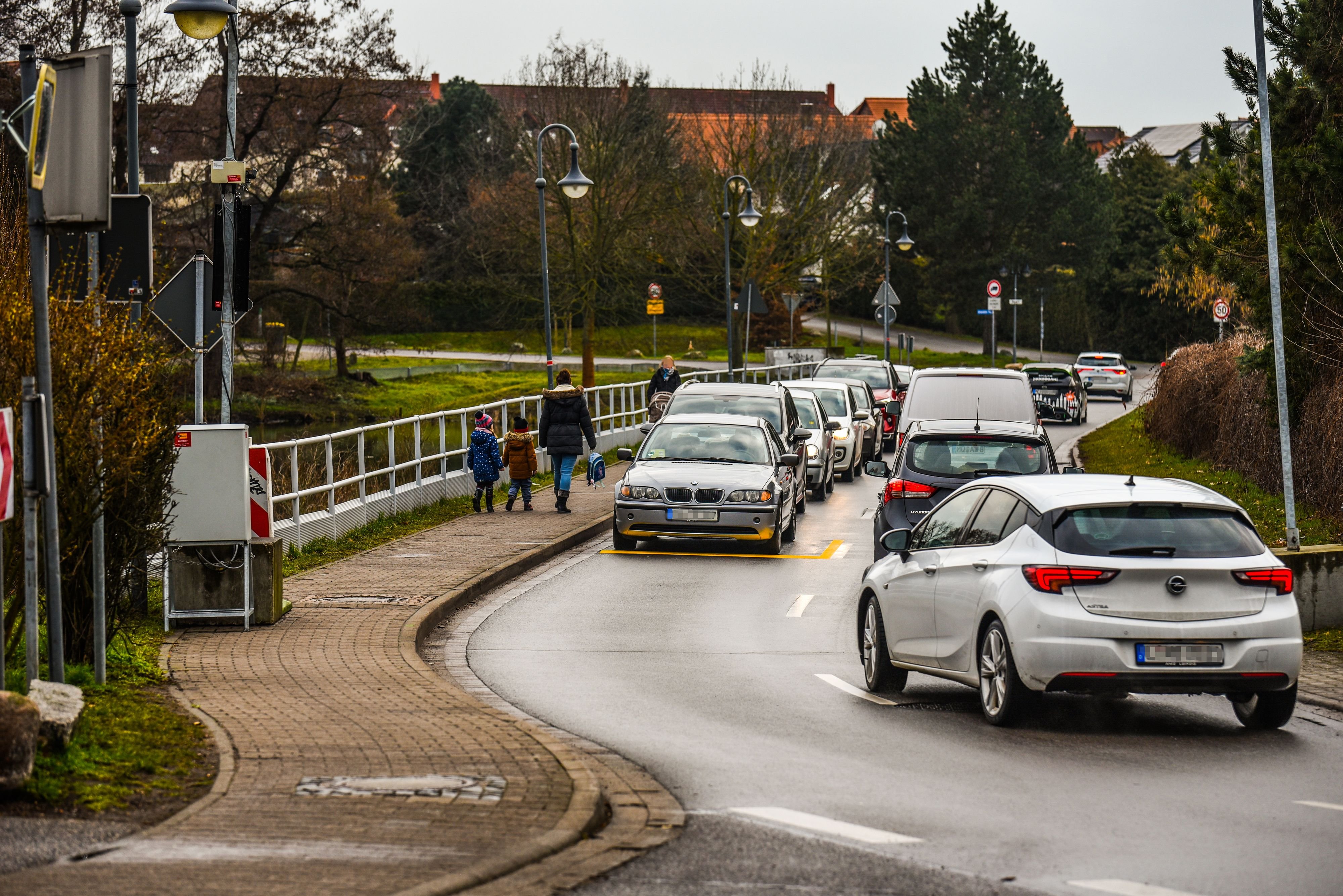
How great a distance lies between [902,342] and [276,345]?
2230cm

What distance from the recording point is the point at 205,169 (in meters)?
40.3

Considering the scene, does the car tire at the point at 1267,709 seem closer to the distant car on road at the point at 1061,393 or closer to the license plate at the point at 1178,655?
the license plate at the point at 1178,655

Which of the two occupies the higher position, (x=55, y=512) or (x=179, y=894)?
(x=55, y=512)

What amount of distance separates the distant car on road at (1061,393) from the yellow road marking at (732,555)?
25.7 metres

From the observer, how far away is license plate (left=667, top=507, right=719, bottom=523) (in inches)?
741

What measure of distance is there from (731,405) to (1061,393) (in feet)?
75.7

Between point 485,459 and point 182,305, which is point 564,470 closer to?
point 485,459

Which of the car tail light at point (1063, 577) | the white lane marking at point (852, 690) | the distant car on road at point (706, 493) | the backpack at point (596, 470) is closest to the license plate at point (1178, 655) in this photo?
the car tail light at point (1063, 577)

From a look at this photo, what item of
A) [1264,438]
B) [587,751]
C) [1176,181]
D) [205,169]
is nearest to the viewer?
[587,751]

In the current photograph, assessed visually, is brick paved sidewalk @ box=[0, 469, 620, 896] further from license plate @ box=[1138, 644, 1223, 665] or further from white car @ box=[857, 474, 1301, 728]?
license plate @ box=[1138, 644, 1223, 665]

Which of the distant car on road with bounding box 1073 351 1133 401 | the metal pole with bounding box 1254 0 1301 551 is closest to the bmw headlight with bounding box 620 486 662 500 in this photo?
the metal pole with bounding box 1254 0 1301 551

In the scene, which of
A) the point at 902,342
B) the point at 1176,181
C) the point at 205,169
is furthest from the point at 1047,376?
the point at 1176,181

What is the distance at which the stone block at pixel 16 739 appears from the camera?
22.3ft

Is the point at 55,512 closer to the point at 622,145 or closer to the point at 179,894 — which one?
the point at 179,894
